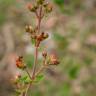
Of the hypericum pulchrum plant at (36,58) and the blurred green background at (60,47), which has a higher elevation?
the hypericum pulchrum plant at (36,58)

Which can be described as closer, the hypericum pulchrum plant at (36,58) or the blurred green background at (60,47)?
the hypericum pulchrum plant at (36,58)

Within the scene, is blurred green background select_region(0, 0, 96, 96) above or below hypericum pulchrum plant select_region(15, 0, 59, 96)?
below

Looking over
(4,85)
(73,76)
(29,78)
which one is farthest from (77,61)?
(29,78)

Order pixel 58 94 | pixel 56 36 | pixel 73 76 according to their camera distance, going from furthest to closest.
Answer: pixel 58 94 → pixel 73 76 → pixel 56 36

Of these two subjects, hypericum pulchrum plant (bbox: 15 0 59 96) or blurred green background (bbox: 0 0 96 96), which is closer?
hypericum pulchrum plant (bbox: 15 0 59 96)

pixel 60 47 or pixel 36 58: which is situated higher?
pixel 36 58

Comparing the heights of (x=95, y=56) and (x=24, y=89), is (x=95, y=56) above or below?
below

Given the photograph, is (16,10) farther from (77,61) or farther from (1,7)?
(77,61)

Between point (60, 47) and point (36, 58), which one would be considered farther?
point (60, 47)
